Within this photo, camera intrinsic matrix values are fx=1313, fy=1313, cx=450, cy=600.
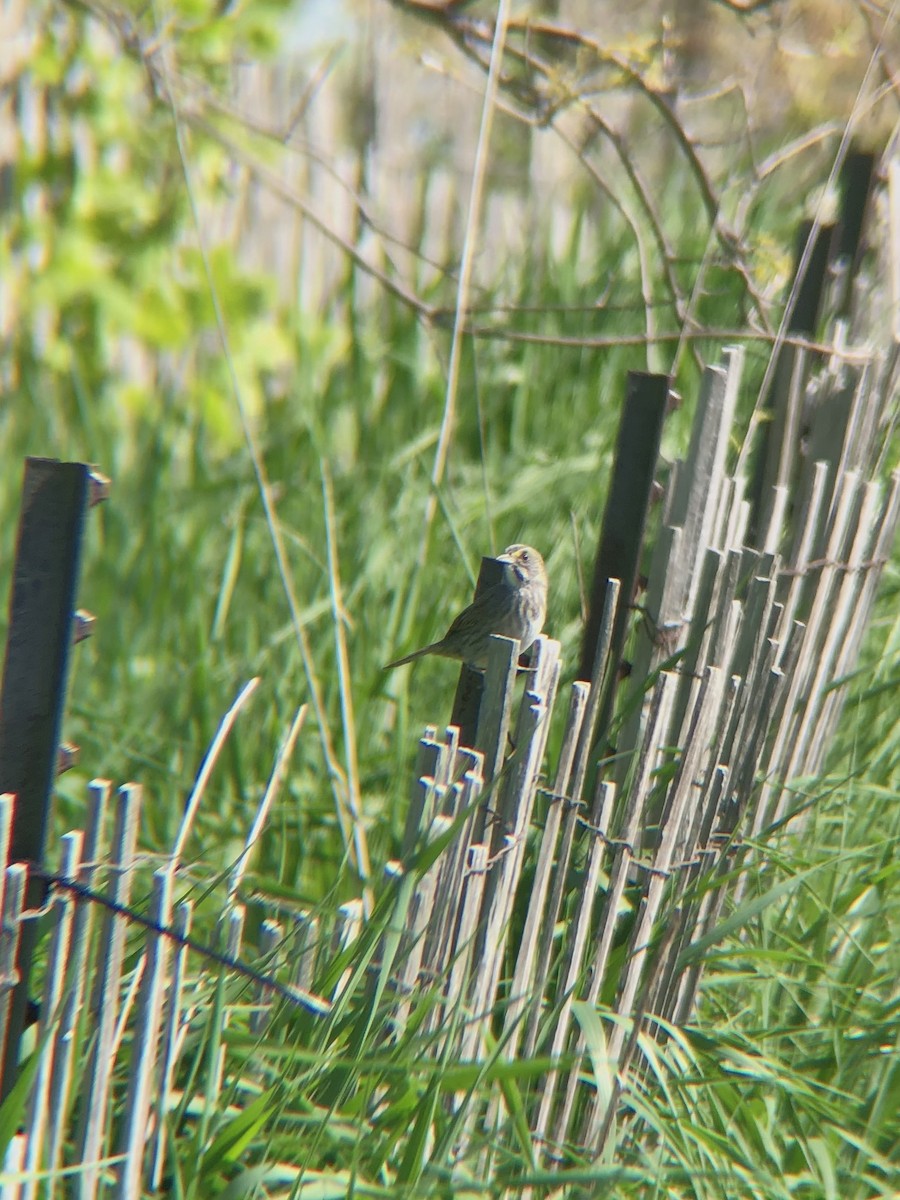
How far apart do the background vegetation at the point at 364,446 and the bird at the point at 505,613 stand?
14 centimetres

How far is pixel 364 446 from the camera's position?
13.7 ft

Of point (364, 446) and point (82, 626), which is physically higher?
point (364, 446)

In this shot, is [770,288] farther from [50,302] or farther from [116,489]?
[50,302]

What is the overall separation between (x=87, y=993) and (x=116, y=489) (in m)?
2.49

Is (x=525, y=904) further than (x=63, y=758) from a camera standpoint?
Yes

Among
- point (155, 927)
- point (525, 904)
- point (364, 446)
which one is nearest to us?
point (155, 927)

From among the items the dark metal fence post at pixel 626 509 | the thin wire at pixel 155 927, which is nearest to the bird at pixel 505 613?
the dark metal fence post at pixel 626 509

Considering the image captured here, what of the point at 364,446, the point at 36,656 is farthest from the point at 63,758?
the point at 364,446

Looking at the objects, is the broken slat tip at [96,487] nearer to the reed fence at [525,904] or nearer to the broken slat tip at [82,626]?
the broken slat tip at [82,626]

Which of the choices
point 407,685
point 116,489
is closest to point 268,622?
point 407,685

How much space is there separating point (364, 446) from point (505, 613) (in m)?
2.26

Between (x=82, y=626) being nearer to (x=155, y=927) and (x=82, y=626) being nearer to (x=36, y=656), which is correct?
(x=36, y=656)

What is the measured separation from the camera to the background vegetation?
75.2 inches

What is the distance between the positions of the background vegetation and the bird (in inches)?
5.5
